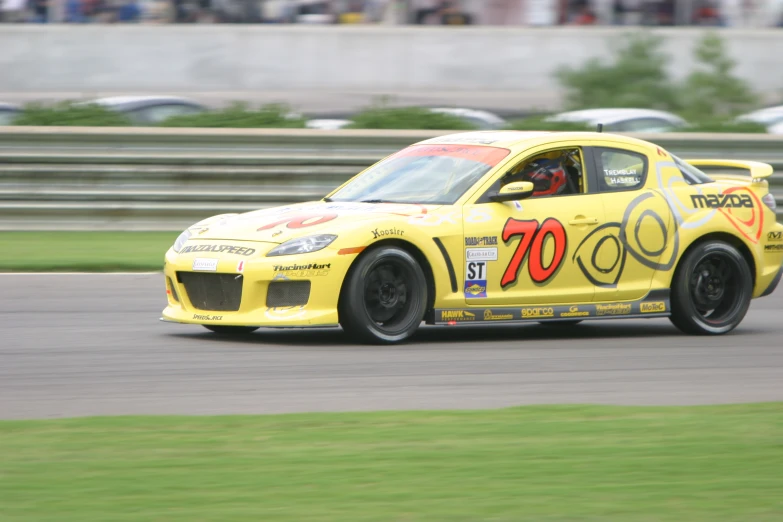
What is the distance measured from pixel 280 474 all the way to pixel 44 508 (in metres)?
0.91

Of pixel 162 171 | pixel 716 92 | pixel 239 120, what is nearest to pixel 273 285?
pixel 162 171

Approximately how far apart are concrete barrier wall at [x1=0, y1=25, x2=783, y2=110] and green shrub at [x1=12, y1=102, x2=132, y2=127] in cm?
1720

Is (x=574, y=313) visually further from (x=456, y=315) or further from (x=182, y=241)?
(x=182, y=241)

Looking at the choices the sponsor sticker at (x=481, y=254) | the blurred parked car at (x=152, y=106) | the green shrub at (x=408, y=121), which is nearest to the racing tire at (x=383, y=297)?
the sponsor sticker at (x=481, y=254)

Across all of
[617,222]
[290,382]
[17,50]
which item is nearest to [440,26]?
[17,50]

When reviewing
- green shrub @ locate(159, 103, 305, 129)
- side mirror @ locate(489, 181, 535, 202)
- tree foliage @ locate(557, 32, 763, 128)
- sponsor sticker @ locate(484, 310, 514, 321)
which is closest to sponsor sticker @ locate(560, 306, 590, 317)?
sponsor sticker @ locate(484, 310, 514, 321)

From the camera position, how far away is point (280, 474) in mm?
4926

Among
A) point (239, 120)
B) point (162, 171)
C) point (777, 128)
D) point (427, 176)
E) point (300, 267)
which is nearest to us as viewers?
point (300, 267)

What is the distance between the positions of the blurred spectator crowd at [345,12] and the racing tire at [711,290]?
2298 cm

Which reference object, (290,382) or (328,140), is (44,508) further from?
(328,140)

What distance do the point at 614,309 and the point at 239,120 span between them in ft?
26.3

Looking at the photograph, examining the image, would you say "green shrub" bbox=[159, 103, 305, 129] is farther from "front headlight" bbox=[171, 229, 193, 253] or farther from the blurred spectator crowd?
the blurred spectator crowd

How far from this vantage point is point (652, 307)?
952cm

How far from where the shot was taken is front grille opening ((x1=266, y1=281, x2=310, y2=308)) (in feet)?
27.0
